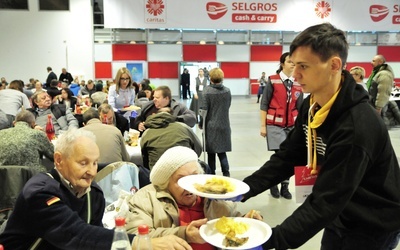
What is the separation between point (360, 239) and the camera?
1419mm

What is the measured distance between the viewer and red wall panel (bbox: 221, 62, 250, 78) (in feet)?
61.0

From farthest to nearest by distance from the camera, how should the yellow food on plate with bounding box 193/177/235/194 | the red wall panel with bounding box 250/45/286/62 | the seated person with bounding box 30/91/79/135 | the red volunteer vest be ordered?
the red wall panel with bounding box 250/45/286/62
the seated person with bounding box 30/91/79/135
the red volunteer vest
the yellow food on plate with bounding box 193/177/235/194

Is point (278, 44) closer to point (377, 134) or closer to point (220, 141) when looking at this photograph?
point (220, 141)

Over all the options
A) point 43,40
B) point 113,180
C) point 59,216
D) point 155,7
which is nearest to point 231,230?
point 59,216

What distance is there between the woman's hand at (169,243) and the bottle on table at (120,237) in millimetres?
139

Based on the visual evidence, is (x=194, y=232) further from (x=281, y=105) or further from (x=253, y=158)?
(x=253, y=158)

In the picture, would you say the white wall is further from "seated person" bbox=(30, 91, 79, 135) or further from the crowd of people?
the crowd of people

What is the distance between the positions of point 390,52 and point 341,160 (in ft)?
66.8

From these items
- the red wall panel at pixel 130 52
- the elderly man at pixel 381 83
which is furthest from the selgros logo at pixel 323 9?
the red wall panel at pixel 130 52

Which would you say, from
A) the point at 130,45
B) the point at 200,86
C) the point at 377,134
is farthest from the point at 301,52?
the point at 130,45

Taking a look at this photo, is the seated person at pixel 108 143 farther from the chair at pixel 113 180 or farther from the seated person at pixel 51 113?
the seated person at pixel 51 113

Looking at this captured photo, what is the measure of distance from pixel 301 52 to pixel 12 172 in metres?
2.39

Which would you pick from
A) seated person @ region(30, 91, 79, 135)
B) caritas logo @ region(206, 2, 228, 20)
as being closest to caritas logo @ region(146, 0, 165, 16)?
caritas logo @ region(206, 2, 228, 20)

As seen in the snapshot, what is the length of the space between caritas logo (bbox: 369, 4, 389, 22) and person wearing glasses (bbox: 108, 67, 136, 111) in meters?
8.61
